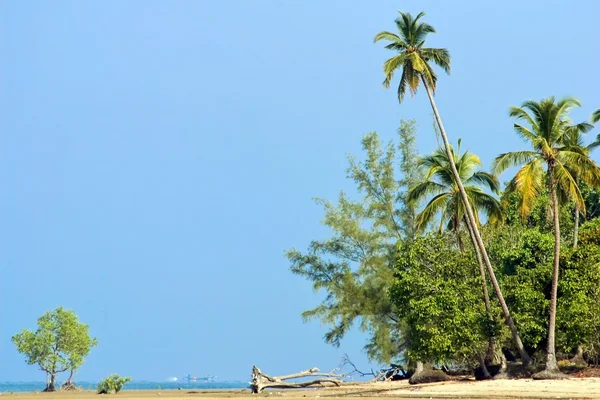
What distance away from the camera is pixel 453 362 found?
39781 millimetres

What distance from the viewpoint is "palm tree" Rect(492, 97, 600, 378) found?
113 ft

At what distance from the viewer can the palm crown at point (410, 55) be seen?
122 feet

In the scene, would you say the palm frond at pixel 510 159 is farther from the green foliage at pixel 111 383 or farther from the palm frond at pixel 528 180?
the green foliage at pixel 111 383

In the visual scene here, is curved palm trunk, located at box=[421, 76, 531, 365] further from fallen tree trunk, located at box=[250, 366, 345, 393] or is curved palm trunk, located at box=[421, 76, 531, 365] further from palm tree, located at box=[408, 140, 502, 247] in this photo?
fallen tree trunk, located at box=[250, 366, 345, 393]

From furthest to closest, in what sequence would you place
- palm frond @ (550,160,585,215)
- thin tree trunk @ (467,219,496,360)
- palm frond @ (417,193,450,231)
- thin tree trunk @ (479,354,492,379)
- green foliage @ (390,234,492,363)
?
palm frond @ (417,193,450,231), thin tree trunk @ (479,354,492,379), thin tree trunk @ (467,219,496,360), green foliage @ (390,234,492,363), palm frond @ (550,160,585,215)

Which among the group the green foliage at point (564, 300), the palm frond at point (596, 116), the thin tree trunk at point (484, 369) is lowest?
the thin tree trunk at point (484, 369)

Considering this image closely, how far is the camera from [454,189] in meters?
38.5

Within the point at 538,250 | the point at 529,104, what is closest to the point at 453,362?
the point at 538,250

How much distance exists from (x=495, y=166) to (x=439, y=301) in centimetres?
722

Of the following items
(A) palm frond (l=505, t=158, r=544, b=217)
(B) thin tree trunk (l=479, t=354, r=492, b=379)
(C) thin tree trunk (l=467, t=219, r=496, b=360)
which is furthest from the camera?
(B) thin tree trunk (l=479, t=354, r=492, b=379)

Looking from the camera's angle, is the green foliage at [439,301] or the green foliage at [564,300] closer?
the green foliage at [564,300]

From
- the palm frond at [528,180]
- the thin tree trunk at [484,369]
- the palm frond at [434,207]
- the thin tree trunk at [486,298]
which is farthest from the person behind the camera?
the palm frond at [434,207]

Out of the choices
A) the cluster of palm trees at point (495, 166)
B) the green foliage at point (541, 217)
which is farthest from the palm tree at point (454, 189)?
the green foliage at point (541, 217)

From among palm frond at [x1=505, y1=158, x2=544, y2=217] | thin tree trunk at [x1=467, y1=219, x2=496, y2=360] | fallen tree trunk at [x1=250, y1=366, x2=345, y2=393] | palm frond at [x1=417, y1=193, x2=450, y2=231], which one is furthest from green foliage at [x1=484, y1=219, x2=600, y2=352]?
fallen tree trunk at [x1=250, y1=366, x2=345, y2=393]
